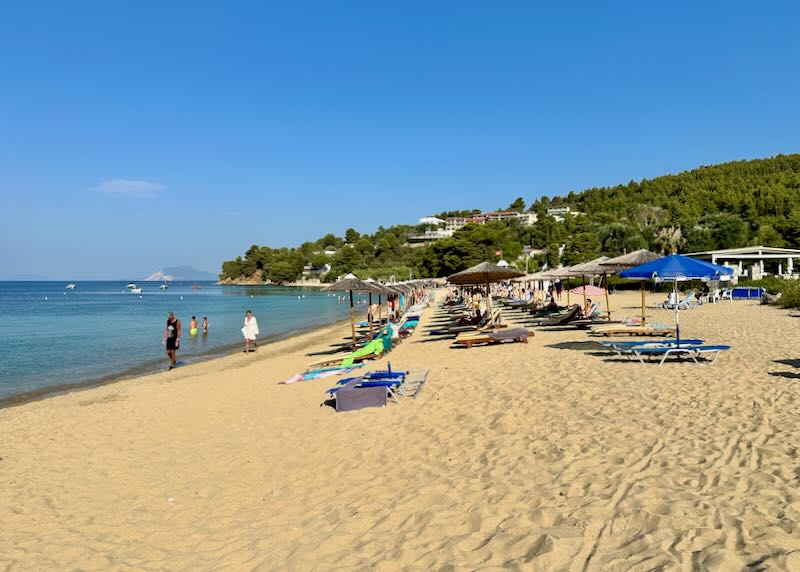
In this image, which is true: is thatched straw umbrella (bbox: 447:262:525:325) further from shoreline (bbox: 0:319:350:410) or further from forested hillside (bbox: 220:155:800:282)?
forested hillside (bbox: 220:155:800:282)

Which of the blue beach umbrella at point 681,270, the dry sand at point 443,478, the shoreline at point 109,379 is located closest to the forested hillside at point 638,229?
the blue beach umbrella at point 681,270

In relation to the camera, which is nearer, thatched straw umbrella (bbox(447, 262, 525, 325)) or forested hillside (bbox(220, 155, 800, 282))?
thatched straw umbrella (bbox(447, 262, 525, 325))

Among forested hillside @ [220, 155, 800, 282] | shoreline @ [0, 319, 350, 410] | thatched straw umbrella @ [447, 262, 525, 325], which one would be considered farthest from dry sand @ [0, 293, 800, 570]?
forested hillside @ [220, 155, 800, 282]

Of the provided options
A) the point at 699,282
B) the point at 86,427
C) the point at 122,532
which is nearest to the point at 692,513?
the point at 122,532

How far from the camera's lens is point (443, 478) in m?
4.79

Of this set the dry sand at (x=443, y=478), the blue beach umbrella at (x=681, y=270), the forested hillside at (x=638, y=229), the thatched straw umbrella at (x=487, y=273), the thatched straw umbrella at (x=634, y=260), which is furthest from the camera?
the forested hillside at (x=638, y=229)

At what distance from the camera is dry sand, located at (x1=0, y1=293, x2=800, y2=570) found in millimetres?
3467

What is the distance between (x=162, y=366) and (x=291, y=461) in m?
11.8

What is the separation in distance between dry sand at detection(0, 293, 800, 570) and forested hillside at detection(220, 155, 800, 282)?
50.5 m

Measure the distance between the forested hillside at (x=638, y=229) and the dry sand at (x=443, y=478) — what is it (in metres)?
50.5

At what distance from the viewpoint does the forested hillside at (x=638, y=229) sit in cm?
5434

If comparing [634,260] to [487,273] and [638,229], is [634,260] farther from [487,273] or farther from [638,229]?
[638,229]

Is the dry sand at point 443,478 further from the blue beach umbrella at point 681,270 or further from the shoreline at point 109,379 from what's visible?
the shoreline at point 109,379

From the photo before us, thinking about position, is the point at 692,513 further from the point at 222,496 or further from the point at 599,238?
the point at 599,238
